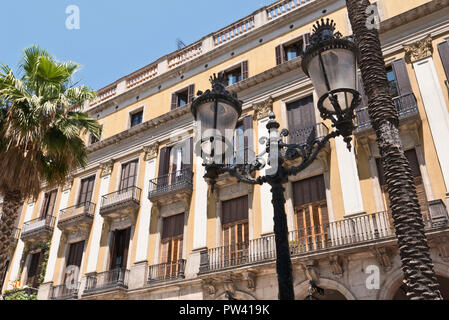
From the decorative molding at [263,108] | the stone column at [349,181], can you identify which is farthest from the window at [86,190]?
the stone column at [349,181]

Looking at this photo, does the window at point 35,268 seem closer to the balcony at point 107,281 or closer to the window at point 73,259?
the window at point 73,259

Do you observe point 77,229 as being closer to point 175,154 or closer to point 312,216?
point 175,154

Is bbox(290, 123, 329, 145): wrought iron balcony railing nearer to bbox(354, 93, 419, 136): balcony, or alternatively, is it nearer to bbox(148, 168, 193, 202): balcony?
bbox(354, 93, 419, 136): balcony

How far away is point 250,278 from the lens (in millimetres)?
13875

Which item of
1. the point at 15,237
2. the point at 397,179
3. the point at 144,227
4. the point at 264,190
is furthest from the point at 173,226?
the point at 397,179

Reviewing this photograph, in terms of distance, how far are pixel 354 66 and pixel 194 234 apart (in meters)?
12.3

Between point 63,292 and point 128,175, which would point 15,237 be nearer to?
point 63,292

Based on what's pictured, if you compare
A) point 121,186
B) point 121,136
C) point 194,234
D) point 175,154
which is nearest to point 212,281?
point 194,234

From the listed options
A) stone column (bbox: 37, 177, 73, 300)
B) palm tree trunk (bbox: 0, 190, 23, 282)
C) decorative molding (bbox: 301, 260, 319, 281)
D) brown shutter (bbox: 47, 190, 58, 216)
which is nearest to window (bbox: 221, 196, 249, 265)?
decorative molding (bbox: 301, 260, 319, 281)

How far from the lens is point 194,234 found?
16.5 m

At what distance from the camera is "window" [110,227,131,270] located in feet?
60.8

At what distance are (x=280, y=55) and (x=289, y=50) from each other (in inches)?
21.0

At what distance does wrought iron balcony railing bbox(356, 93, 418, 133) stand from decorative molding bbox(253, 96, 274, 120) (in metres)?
4.25
